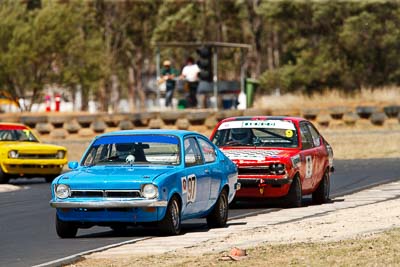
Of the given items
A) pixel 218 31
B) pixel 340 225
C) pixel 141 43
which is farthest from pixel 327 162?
pixel 141 43

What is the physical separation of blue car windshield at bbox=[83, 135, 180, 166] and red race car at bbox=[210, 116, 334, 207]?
344 centimetres

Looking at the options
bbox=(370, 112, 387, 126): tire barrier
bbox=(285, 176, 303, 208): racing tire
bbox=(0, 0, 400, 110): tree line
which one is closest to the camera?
bbox=(285, 176, 303, 208): racing tire

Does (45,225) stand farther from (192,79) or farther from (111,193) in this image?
(192,79)

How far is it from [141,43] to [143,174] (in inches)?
2686

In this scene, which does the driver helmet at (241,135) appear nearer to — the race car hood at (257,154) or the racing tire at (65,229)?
the race car hood at (257,154)

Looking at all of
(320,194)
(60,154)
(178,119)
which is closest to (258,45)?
(178,119)

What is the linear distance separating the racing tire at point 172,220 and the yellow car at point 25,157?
12.6m

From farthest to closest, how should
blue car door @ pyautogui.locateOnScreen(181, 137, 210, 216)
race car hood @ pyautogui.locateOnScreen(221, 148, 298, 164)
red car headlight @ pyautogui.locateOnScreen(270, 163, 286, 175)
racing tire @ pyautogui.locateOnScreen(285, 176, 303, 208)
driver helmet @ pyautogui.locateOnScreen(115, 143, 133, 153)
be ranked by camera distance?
racing tire @ pyautogui.locateOnScreen(285, 176, 303, 208) < race car hood @ pyautogui.locateOnScreen(221, 148, 298, 164) < red car headlight @ pyautogui.locateOnScreen(270, 163, 286, 175) < driver helmet @ pyautogui.locateOnScreen(115, 143, 133, 153) < blue car door @ pyautogui.locateOnScreen(181, 137, 210, 216)

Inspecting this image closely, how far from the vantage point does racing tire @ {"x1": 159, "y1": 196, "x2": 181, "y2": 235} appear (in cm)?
1405

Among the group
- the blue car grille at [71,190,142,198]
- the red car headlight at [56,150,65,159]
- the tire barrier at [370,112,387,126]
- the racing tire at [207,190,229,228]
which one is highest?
the blue car grille at [71,190,142,198]

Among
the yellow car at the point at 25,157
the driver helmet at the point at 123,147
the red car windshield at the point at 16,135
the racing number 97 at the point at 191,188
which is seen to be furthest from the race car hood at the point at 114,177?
the red car windshield at the point at 16,135

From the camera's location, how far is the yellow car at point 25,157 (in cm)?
2644

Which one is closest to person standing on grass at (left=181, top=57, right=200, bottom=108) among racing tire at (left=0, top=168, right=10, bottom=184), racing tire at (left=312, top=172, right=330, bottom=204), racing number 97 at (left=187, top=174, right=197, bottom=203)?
racing tire at (left=0, top=168, right=10, bottom=184)

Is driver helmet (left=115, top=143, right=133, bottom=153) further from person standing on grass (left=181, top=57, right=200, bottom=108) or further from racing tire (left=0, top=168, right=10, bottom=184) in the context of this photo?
person standing on grass (left=181, top=57, right=200, bottom=108)
